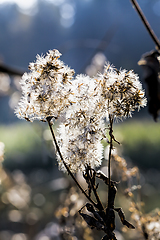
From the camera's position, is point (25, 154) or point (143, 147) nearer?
point (143, 147)

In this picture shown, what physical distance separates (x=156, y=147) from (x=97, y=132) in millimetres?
6390

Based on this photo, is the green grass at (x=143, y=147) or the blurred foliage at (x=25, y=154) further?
the blurred foliage at (x=25, y=154)

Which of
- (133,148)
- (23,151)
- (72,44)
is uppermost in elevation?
(72,44)

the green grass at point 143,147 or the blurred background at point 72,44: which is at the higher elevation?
the blurred background at point 72,44

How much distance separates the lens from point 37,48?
68.5 feet

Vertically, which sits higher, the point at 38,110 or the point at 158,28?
the point at 158,28

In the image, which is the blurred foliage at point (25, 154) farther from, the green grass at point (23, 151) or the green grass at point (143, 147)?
the green grass at point (143, 147)

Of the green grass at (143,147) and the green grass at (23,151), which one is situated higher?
the green grass at (23,151)

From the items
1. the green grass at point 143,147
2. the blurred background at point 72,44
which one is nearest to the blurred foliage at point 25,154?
the blurred background at point 72,44


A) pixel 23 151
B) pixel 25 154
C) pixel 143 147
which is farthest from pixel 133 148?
pixel 23 151

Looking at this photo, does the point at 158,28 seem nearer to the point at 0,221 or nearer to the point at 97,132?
the point at 0,221

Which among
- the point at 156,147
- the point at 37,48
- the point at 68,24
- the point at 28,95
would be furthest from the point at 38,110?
the point at 68,24

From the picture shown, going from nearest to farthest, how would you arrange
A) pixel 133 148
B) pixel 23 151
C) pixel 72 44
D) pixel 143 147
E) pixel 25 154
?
pixel 133 148
pixel 143 147
pixel 25 154
pixel 23 151
pixel 72 44

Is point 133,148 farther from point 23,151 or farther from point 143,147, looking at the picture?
point 23,151
